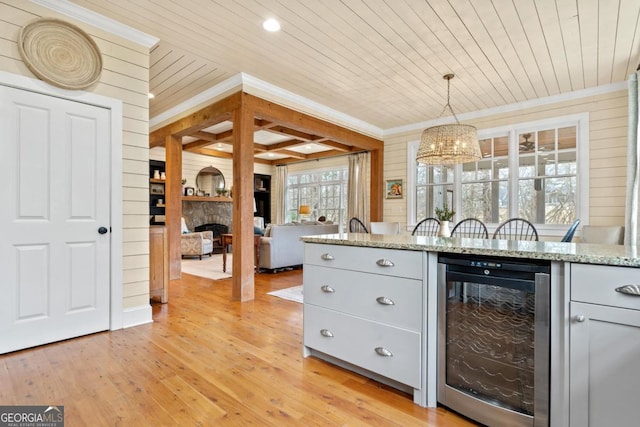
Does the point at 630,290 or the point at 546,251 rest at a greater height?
the point at 546,251

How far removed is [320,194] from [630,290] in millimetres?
8282

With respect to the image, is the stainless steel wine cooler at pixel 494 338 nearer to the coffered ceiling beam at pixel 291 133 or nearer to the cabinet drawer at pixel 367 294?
the cabinet drawer at pixel 367 294

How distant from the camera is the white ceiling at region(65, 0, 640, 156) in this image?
8.73 feet

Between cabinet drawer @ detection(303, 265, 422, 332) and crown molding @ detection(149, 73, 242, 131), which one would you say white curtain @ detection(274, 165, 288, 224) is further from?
cabinet drawer @ detection(303, 265, 422, 332)

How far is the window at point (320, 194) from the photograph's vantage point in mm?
8930

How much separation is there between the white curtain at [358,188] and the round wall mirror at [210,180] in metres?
3.61

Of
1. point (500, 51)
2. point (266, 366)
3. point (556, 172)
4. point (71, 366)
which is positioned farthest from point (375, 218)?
point (71, 366)

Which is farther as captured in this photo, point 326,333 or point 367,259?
point 326,333

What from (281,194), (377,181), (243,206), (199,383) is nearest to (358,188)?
(377,181)

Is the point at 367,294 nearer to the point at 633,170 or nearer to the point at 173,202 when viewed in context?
the point at 633,170

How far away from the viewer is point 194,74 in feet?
12.9

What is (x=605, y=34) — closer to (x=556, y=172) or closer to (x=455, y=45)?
(x=455, y=45)

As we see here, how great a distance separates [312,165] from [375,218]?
3604 mm

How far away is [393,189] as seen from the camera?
6.32m
